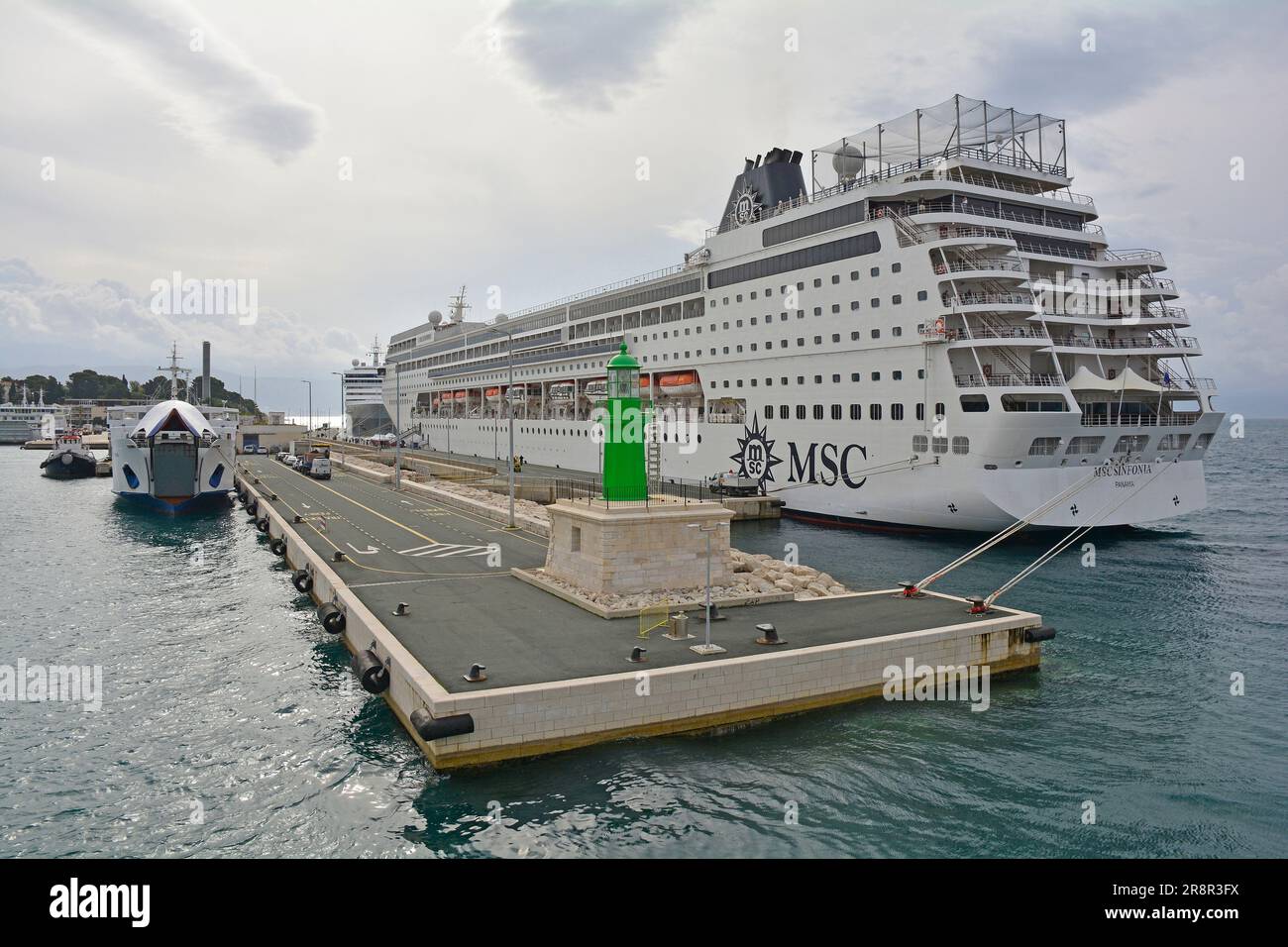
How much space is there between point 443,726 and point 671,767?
4003 mm

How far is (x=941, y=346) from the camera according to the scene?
35.1m

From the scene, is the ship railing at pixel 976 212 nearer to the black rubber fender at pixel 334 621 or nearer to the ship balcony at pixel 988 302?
the ship balcony at pixel 988 302

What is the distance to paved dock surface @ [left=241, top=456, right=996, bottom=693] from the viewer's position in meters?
15.5

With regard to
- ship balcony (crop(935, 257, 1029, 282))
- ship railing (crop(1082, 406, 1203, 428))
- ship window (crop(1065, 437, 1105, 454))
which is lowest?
ship window (crop(1065, 437, 1105, 454))

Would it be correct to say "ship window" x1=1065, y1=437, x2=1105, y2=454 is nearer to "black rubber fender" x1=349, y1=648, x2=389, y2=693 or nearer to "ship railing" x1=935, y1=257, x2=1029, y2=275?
"ship railing" x1=935, y1=257, x2=1029, y2=275

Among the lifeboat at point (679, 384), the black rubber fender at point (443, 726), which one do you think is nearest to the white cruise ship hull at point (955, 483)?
the lifeboat at point (679, 384)

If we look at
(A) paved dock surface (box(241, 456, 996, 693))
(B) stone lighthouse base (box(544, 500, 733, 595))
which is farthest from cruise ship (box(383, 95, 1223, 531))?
(A) paved dock surface (box(241, 456, 996, 693))

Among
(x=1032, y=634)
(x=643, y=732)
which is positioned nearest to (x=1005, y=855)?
(x=643, y=732)

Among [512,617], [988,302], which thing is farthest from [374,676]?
[988,302]

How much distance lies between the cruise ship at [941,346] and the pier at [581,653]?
669cm

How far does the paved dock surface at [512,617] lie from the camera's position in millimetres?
15531
